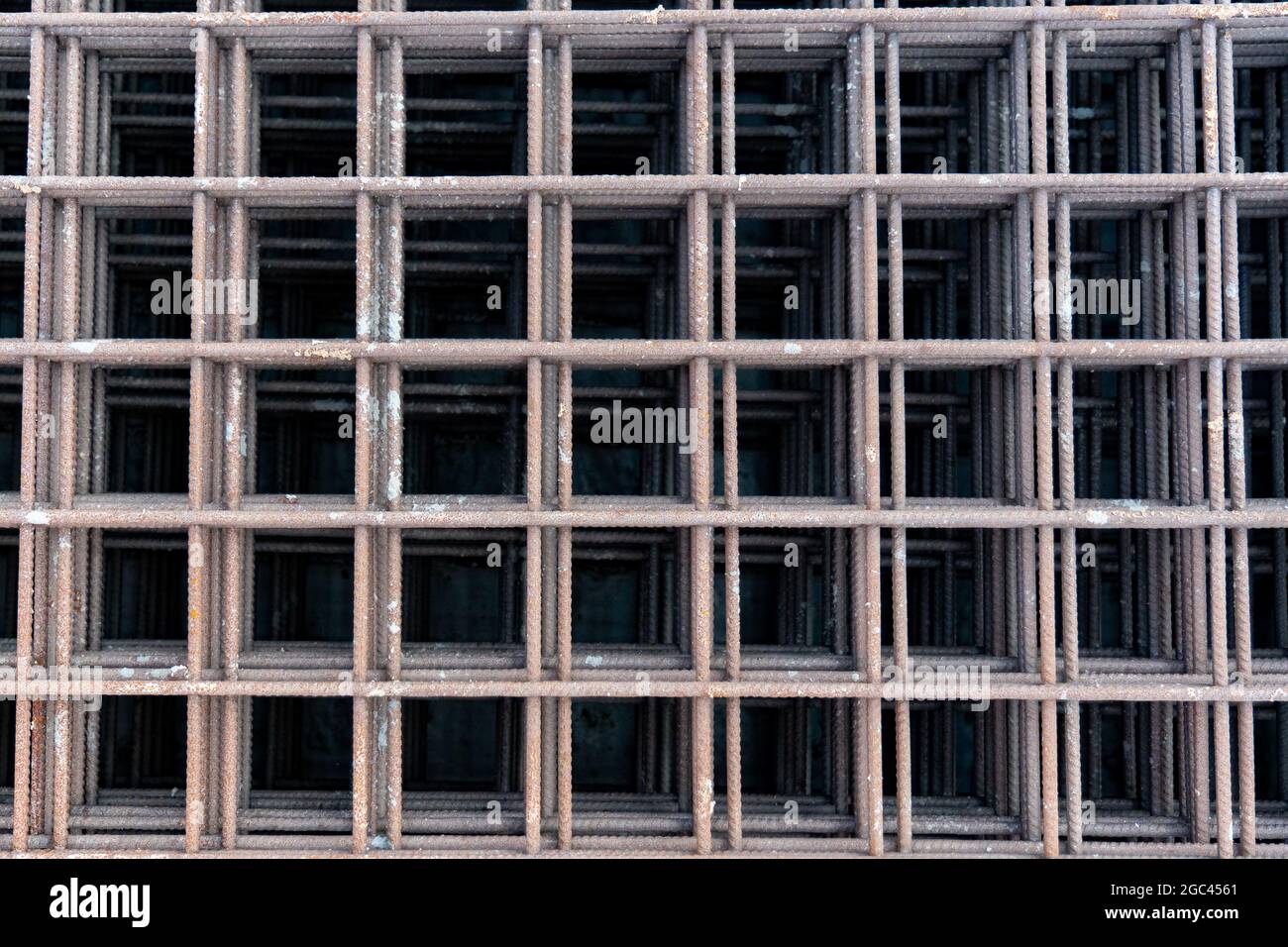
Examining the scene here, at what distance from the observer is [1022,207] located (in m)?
5.18

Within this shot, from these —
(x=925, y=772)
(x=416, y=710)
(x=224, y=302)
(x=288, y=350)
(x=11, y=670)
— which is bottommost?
(x=925, y=772)

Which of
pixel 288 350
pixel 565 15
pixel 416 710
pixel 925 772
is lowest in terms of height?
pixel 925 772

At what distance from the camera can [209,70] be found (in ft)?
16.7

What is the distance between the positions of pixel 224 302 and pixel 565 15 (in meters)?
2.84

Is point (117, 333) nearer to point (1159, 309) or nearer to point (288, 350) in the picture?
point (288, 350)

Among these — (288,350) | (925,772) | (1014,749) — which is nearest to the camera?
(288,350)

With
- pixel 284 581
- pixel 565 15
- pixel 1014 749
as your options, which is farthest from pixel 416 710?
pixel 565 15

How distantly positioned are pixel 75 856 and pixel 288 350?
3493 mm

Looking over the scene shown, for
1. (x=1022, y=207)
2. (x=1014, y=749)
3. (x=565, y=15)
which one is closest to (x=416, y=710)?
(x=1014, y=749)

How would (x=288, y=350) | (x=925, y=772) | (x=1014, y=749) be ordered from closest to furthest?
(x=288, y=350), (x=1014, y=749), (x=925, y=772)

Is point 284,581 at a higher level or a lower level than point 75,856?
higher

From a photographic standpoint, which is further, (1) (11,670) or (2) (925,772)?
(2) (925,772)
